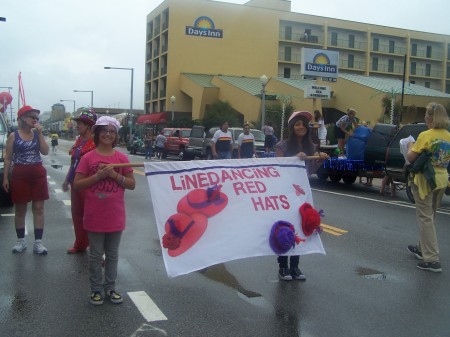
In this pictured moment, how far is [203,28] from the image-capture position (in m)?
55.5

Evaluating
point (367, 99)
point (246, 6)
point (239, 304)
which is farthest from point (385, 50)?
point (239, 304)

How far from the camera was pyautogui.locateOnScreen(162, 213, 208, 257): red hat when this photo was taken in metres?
4.52

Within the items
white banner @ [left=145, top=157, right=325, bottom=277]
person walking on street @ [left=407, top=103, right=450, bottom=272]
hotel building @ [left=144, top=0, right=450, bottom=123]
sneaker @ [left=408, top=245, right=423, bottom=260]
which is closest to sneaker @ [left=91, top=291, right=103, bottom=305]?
white banner @ [left=145, top=157, right=325, bottom=277]

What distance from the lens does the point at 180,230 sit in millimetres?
4586

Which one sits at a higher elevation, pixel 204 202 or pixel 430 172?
pixel 430 172

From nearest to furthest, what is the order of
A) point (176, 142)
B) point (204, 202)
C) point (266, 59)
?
point (204, 202)
point (176, 142)
point (266, 59)

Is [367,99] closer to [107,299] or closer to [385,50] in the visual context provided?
[385,50]

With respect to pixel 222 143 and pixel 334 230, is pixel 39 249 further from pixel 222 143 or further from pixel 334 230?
pixel 222 143

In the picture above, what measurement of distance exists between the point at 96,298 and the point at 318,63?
92.1 ft

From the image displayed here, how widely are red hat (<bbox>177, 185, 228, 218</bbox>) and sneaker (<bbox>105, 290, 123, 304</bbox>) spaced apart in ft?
3.23

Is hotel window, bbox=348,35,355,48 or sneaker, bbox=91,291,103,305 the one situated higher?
hotel window, bbox=348,35,355,48

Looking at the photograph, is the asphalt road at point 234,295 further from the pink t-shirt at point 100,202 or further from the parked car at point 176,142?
the parked car at point 176,142

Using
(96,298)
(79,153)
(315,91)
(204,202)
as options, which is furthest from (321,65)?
(96,298)

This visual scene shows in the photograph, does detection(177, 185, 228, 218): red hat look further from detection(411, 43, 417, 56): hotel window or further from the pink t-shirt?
detection(411, 43, 417, 56): hotel window
